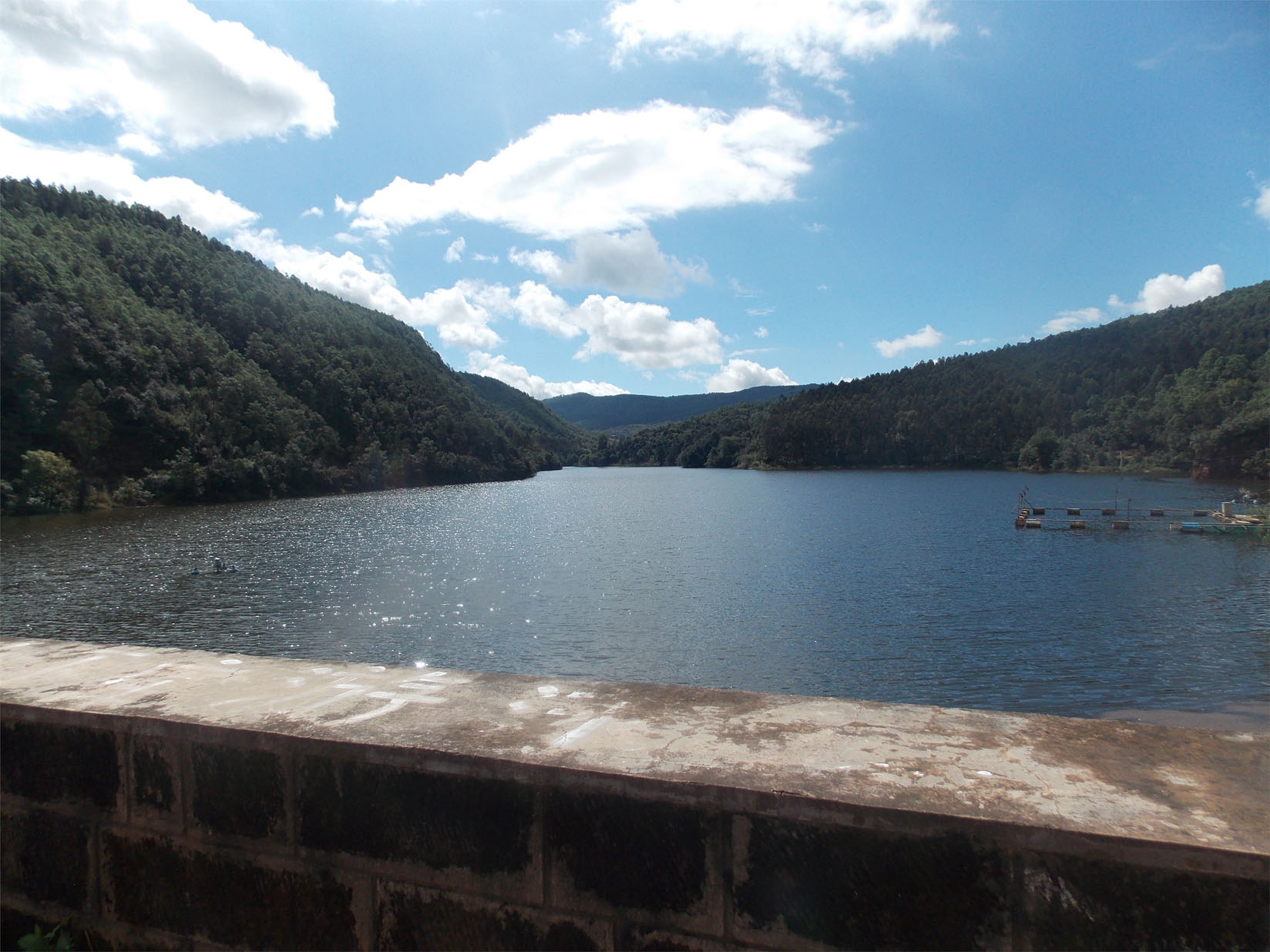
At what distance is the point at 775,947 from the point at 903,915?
12.6 inches

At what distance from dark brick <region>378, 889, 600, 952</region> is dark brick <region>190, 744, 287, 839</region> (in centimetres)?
44

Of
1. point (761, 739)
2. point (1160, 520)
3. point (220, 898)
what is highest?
point (761, 739)

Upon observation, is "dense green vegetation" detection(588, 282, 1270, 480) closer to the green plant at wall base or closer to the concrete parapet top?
the concrete parapet top

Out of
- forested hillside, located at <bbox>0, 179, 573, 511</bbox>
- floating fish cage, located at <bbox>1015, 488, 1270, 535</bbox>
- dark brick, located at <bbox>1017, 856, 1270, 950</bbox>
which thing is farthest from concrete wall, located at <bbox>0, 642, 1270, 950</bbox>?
forested hillside, located at <bbox>0, 179, 573, 511</bbox>

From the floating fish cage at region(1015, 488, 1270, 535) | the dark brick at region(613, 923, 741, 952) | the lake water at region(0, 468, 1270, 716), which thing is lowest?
the lake water at region(0, 468, 1270, 716)

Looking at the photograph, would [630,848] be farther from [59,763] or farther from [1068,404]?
[1068,404]

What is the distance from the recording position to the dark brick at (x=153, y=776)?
7.91 ft

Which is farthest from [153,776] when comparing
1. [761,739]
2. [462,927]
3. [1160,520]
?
[1160,520]

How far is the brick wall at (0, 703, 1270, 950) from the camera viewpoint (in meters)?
1.63

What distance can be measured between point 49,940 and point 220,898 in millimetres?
686

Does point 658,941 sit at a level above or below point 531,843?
below

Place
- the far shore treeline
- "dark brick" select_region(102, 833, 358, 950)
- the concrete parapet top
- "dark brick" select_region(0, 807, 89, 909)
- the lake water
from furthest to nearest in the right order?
the far shore treeline < the lake water < "dark brick" select_region(0, 807, 89, 909) < "dark brick" select_region(102, 833, 358, 950) < the concrete parapet top

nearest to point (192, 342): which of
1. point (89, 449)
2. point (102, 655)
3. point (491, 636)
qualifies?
point (89, 449)

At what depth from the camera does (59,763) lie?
256 centimetres
